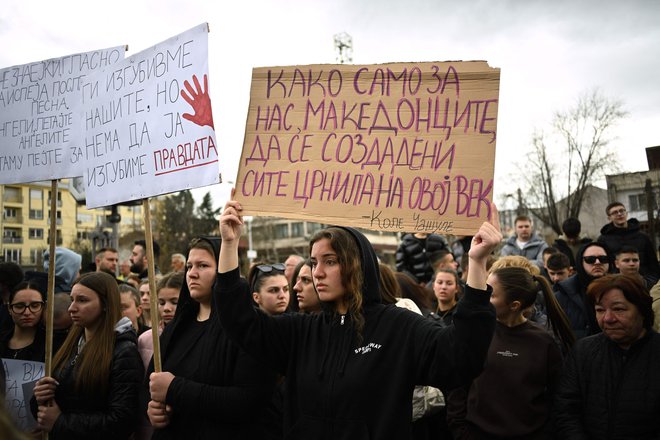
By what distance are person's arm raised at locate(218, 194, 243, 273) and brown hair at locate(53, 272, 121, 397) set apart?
1461mm

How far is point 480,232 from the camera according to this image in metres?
2.72

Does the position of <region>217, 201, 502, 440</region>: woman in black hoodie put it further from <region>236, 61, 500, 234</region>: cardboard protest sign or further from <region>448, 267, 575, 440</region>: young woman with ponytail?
<region>448, 267, 575, 440</region>: young woman with ponytail

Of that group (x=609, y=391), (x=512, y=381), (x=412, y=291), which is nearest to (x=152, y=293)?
(x=512, y=381)

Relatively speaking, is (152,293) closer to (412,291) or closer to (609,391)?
(609,391)

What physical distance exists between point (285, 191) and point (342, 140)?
1.48 ft

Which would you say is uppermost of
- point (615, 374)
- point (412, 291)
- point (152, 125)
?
point (152, 125)

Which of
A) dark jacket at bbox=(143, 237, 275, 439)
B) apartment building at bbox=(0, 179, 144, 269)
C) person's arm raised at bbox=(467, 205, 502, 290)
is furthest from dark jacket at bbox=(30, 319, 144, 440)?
apartment building at bbox=(0, 179, 144, 269)

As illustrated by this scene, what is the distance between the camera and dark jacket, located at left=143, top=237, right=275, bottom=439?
3.18 metres

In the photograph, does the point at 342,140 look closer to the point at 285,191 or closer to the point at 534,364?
the point at 285,191

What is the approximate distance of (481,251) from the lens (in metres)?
2.60

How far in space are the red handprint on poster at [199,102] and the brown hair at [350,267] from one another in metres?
1.07

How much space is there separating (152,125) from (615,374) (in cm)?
335

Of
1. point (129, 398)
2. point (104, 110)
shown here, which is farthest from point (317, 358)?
point (104, 110)

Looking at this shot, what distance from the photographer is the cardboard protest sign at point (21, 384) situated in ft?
13.4
